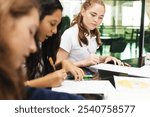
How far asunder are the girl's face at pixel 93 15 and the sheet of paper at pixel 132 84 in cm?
30

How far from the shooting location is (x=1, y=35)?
89 centimetres

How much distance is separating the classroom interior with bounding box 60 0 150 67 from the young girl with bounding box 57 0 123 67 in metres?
0.03

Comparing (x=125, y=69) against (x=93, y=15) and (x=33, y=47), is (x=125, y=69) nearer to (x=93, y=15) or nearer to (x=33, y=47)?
(x=93, y=15)

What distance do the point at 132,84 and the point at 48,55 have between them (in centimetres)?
38

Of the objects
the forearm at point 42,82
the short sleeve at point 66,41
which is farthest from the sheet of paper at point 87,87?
the short sleeve at point 66,41

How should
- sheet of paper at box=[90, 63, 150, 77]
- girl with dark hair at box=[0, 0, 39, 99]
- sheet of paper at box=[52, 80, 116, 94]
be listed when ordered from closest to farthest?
girl with dark hair at box=[0, 0, 39, 99]
sheet of paper at box=[52, 80, 116, 94]
sheet of paper at box=[90, 63, 150, 77]

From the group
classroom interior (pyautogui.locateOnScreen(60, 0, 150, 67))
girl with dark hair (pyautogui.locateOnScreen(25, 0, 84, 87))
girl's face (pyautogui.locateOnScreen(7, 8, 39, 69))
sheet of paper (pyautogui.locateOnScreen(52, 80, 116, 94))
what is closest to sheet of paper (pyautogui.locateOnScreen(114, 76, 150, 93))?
sheet of paper (pyautogui.locateOnScreen(52, 80, 116, 94))

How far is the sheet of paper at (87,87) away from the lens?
989 mm

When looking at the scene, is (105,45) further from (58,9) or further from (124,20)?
(58,9)

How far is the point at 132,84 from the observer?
1083 mm

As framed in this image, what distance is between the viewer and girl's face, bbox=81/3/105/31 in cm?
128

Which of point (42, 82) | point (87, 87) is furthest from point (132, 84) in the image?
point (42, 82)

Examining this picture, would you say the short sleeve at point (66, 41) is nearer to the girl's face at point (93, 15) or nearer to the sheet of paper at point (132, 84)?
the girl's face at point (93, 15)

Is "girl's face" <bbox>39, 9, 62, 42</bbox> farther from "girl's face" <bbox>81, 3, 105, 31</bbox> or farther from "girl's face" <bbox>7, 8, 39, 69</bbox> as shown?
"girl's face" <bbox>81, 3, 105, 31</bbox>
